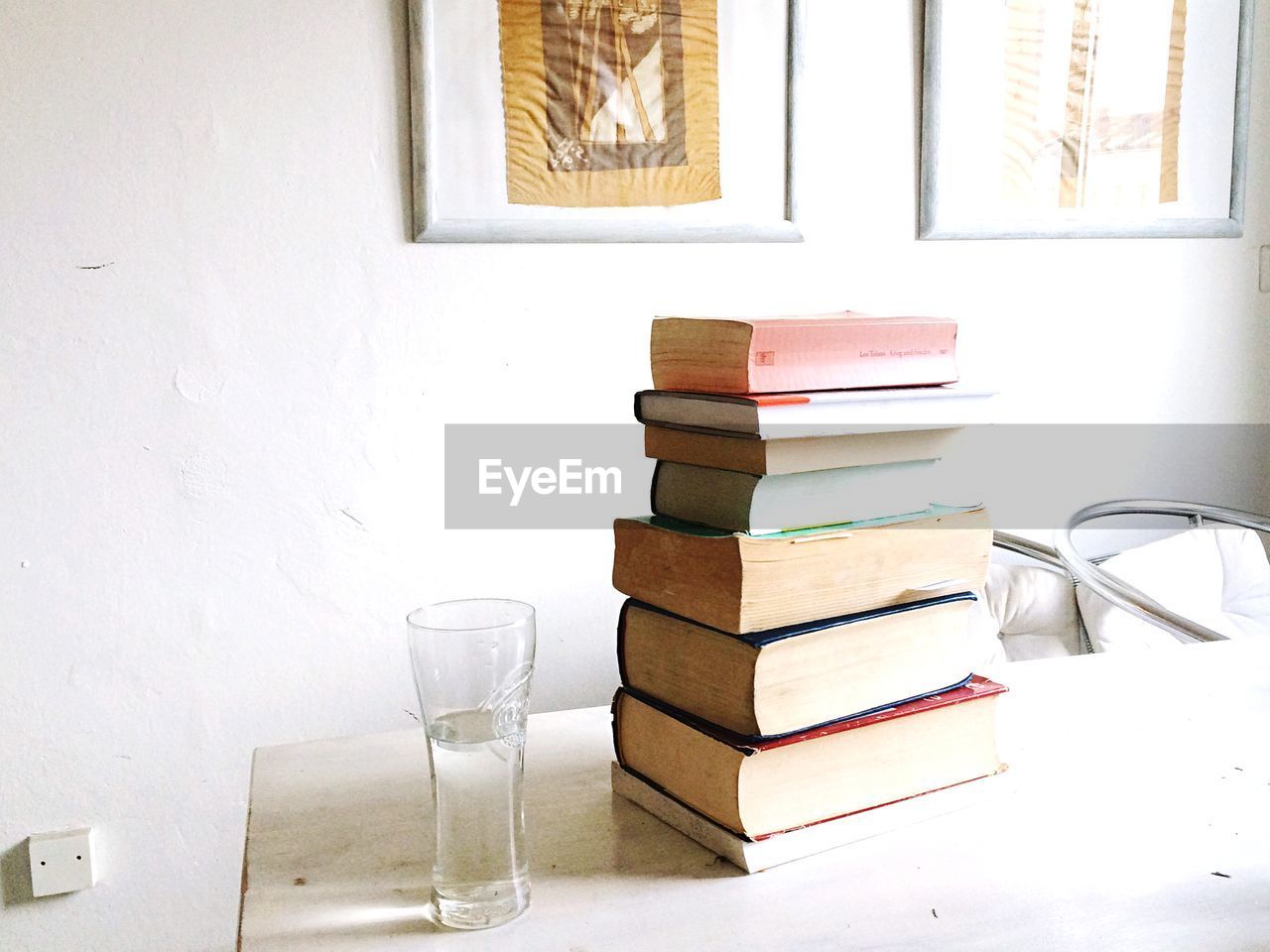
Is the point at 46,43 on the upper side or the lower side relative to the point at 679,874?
upper

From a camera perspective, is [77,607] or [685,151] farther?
[685,151]

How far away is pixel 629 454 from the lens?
1.92 m

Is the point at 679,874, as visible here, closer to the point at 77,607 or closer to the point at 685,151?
the point at 77,607

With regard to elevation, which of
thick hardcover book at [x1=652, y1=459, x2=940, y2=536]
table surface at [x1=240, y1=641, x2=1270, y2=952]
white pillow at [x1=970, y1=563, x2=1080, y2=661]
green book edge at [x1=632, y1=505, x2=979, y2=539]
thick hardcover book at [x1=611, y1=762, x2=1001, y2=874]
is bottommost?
white pillow at [x1=970, y1=563, x2=1080, y2=661]

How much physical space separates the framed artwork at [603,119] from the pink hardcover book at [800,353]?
3.18 feet

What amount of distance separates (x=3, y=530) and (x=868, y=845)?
1.35 m

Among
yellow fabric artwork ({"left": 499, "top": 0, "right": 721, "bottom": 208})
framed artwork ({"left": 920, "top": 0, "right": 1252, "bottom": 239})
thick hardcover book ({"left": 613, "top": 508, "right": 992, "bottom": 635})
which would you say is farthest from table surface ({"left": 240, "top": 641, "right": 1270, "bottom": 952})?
framed artwork ({"left": 920, "top": 0, "right": 1252, "bottom": 239})

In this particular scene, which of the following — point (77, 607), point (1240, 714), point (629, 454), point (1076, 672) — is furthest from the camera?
point (629, 454)

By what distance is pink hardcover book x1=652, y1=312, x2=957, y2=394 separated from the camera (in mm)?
771

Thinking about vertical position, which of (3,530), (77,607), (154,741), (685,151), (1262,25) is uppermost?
(1262,25)

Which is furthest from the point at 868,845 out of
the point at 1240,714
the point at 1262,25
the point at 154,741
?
the point at 1262,25

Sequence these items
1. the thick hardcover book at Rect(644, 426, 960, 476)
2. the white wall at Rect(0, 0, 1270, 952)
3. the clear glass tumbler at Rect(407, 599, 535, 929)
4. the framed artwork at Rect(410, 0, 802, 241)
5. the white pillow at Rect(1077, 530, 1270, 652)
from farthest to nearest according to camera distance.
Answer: the white pillow at Rect(1077, 530, 1270, 652), the framed artwork at Rect(410, 0, 802, 241), the white wall at Rect(0, 0, 1270, 952), the thick hardcover book at Rect(644, 426, 960, 476), the clear glass tumbler at Rect(407, 599, 535, 929)

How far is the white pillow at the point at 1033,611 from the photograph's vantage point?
6.61ft

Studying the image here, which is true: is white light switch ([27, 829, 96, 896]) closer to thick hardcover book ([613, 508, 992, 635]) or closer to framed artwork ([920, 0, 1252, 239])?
thick hardcover book ([613, 508, 992, 635])
